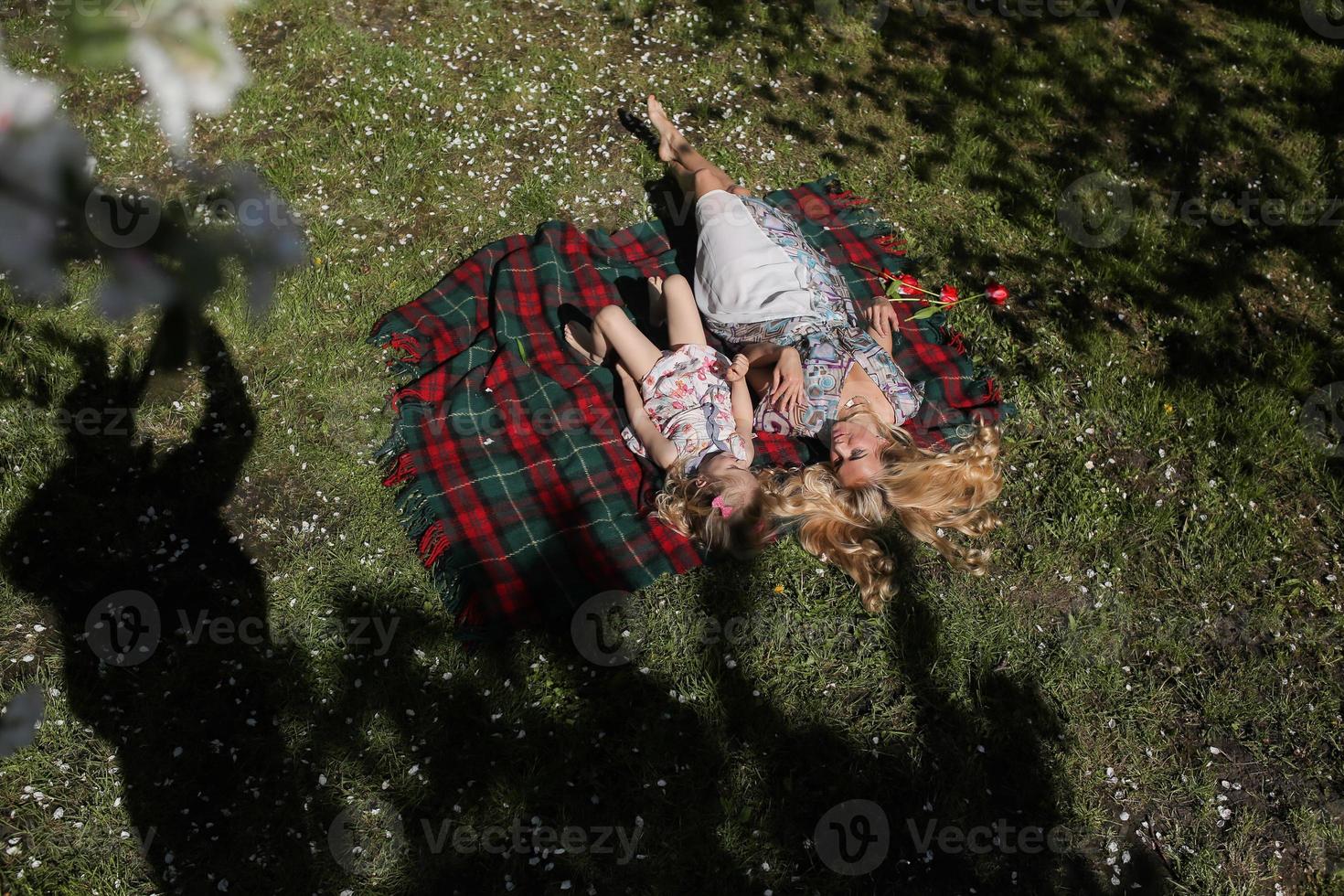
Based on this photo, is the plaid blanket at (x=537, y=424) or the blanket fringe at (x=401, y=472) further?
the blanket fringe at (x=401, y=472)

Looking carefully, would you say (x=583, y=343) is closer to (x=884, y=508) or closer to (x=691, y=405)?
(x=691, y=405)

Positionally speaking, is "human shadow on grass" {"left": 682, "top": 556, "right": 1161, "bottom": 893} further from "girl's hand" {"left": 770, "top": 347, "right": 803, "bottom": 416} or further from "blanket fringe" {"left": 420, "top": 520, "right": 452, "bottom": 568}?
"blanket fringe" {"left": 420, "top": 520, "right": 452, "bottom": 568}

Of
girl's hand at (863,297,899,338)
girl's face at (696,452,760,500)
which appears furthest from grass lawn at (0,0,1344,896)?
girl's hand at (863,297,899,338)

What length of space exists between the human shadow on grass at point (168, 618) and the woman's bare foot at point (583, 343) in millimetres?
2018

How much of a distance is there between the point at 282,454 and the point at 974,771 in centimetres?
426

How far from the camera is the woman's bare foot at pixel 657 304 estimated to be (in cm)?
560

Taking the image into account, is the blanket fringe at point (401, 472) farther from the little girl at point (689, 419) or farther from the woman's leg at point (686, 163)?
the woman's leg at point (686, 163)

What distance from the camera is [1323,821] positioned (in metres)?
4.12

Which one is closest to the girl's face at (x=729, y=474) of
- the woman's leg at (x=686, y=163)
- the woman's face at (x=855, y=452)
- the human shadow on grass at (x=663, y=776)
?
the woman's face at (x=855, y=452)

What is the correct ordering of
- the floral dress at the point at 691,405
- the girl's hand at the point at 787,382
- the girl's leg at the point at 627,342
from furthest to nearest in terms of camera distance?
the girl's leg at the point at 627,342
the girl's hand at the point at 787,382
the floral dress at the point at 691,405

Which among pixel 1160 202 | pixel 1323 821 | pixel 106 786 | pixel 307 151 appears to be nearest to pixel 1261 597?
pixel 1323 821

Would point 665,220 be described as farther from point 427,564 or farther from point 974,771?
point 974,771

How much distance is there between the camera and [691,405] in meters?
5.03

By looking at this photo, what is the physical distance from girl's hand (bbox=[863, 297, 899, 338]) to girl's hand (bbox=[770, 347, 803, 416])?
737 mm
